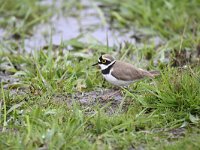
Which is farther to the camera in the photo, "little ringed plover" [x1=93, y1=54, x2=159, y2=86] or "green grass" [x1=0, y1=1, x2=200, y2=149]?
"little ringed plover" [x1=93, y1=54, x2=159, y2=86]

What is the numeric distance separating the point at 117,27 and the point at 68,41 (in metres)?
1.52

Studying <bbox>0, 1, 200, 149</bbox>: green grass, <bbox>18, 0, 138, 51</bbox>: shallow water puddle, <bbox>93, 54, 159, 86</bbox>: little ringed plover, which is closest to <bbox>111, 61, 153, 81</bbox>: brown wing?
<bbox>93, 54, 159, 86</bbox>: little ringed plover

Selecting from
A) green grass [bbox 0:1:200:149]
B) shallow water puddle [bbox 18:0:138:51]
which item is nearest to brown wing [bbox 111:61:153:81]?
green grass [bbox 0:1:200:149]

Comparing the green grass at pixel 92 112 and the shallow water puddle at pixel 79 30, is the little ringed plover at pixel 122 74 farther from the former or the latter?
the shallow water puddle at pixel 79 30

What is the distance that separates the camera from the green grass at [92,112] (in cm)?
555

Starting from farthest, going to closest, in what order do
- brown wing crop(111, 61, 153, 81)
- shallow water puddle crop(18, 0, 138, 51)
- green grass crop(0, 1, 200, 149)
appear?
shallow water puddle crop(18, 0, 138, 51), brown wing crop(111, 61, 153, 81), green grass crop(0, 1, 200, 149)

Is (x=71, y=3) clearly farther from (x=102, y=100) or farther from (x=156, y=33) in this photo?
(x=102, y=100)

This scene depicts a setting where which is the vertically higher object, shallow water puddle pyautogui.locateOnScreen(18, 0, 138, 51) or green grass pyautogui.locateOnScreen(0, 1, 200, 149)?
shallow water puddle pyautogui.locateOnScreen(18, 0, 138, 51)

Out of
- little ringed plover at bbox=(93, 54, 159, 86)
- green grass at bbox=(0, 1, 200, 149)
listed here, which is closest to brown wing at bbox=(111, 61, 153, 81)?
little ringed plover at bbox=(93, 54, 159, 86)

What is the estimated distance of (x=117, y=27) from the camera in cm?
1072

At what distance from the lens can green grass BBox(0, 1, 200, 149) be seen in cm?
555

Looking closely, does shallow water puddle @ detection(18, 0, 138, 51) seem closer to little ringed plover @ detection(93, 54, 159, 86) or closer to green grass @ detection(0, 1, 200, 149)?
green grass @ detection(0, 1, 200, 149)

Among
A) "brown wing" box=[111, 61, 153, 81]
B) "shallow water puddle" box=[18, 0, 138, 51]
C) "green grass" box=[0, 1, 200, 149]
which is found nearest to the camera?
"green grass" box=[0, 1, 200, 149]

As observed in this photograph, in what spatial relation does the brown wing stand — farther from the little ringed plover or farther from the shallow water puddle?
the shallow water puddle
